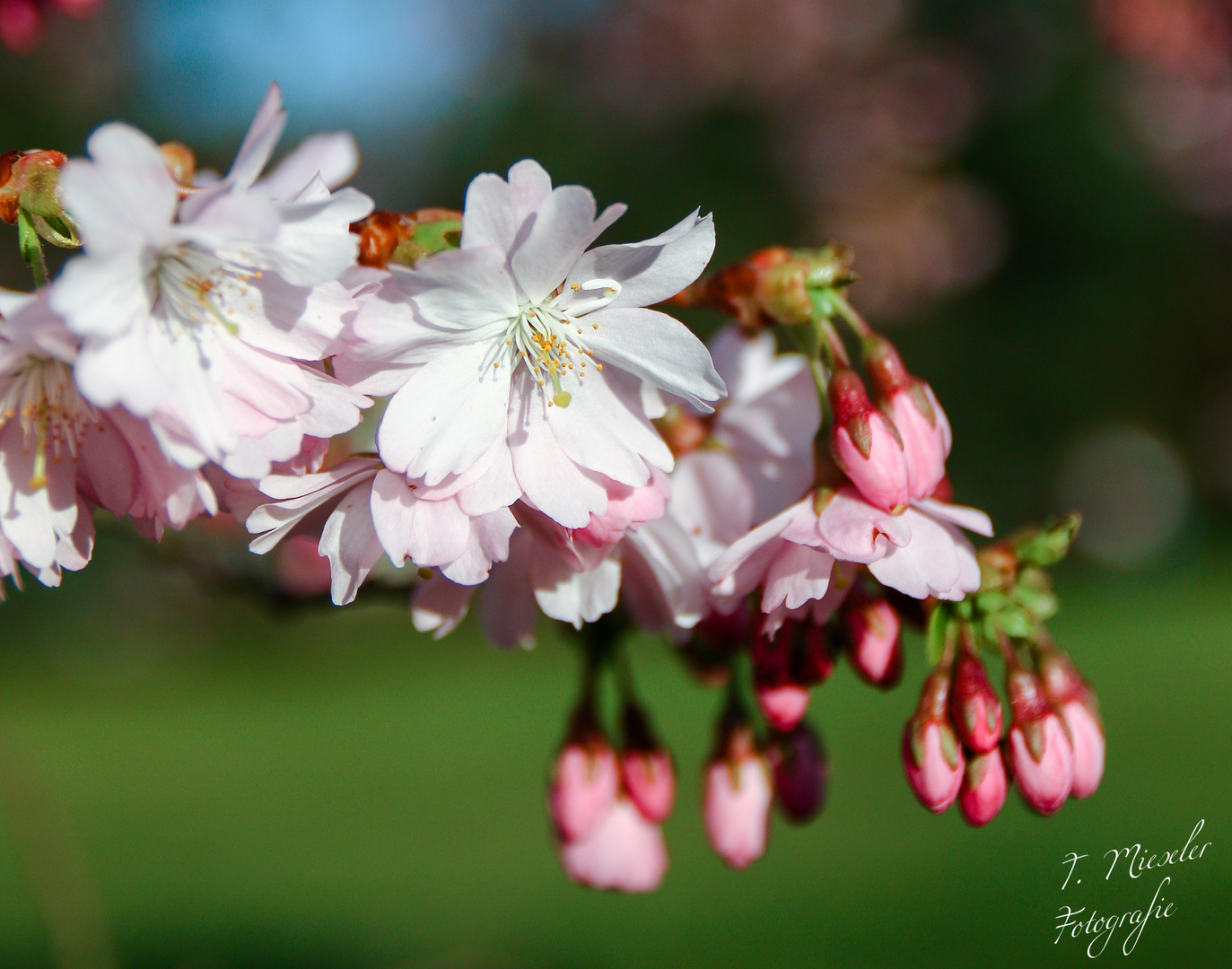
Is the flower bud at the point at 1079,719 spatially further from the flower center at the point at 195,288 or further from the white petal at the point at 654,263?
the flower center at the point at 195,288

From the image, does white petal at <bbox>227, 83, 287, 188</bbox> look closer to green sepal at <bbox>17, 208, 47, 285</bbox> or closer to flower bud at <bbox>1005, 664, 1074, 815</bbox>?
green sepal at <bbox>17, 208, 47, 285</bbox>

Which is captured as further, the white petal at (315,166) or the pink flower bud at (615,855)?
the pink flower bud at (615,855)

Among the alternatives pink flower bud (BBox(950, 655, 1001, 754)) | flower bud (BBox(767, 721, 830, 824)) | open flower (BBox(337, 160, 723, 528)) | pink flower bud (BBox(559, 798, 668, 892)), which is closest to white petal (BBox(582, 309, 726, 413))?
open flower (BBox(337, 160, 723, 528))

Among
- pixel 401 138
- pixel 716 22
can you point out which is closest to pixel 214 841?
pixel 716 22

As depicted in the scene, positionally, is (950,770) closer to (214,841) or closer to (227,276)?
(227,276)

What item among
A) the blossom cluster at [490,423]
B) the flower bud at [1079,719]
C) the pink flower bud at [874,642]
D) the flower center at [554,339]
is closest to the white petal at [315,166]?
the blossom cluster at [490,423]

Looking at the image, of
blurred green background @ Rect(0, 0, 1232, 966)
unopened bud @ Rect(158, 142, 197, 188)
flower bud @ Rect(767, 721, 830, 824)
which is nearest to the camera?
unopened bud @ Rect(158, 142, 197, 188)

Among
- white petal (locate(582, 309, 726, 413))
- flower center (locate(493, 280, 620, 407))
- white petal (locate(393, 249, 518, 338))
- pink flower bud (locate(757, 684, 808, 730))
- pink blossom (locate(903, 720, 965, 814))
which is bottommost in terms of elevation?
pink blossom (locate(903, 720, 965, 814))
